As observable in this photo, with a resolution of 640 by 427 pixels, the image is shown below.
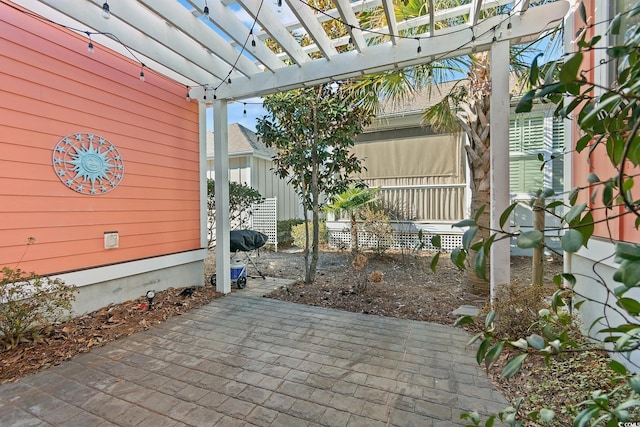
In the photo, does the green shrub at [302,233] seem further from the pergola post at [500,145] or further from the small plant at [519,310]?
the small plant at [519,310]

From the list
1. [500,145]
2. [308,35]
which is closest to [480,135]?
[500,145]

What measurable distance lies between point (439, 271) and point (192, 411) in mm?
5588

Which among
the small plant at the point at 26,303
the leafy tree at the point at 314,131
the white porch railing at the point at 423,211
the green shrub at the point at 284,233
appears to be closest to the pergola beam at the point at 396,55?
the leafy tree at the point at 314,131

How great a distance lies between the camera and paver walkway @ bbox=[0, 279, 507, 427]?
2133 mm

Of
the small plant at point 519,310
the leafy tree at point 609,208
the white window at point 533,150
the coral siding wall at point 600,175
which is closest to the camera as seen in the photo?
the leafy tree at point 609,208

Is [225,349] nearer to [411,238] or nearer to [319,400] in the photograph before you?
[319,400]

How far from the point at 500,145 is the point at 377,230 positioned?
12.3 ft

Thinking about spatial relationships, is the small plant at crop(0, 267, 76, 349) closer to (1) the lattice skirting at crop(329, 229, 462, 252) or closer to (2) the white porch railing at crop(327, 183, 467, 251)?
(1) the lattice skirting at crop(329, 229, 462, 252)

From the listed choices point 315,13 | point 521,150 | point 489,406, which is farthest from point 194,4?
point 521,150

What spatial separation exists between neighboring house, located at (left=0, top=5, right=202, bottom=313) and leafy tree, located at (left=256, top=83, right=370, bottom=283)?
1435mm

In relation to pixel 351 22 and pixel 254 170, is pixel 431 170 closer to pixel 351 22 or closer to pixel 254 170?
pixel 351 22

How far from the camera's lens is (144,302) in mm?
4324

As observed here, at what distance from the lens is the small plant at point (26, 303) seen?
2922mm

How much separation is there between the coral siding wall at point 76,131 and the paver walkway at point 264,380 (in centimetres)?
141
